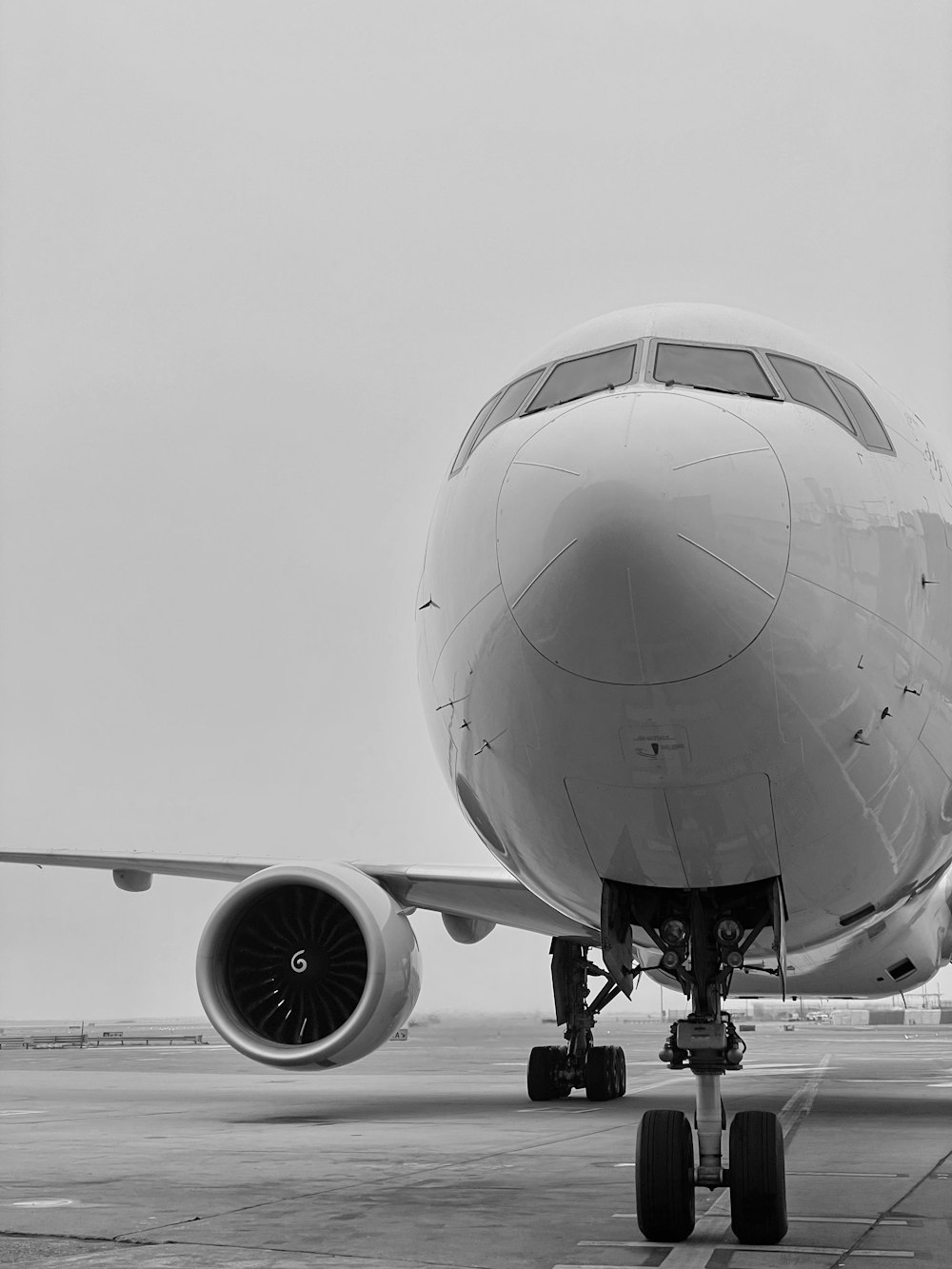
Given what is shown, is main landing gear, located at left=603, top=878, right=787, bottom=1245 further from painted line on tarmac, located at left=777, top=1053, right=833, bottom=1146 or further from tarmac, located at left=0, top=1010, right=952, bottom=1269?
painted line on tarmac, located at left=777, top=1053, right=833, bottom=1146

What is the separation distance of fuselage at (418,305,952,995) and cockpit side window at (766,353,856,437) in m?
0.02

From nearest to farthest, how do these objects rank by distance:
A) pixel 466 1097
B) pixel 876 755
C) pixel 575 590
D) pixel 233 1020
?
pixel 575 590
pixel 876 755
pixel 233 1020
pixel 466 1097

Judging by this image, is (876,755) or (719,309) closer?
(876,755)

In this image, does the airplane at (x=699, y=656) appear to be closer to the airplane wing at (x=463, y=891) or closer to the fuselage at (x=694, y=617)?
the fuselage at (x=694, y=617)

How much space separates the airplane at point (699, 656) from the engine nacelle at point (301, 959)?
12.5 feet

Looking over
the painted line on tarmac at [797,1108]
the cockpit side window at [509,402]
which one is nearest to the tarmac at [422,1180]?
the painted line on tarmac at [797,1108]

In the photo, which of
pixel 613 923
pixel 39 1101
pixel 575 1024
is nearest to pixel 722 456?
pixel 613 923

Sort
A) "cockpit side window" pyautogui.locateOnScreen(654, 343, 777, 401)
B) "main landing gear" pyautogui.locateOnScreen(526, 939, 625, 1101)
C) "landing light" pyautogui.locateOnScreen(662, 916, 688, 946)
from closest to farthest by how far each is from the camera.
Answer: "cockpit side window" pyautogui.locateOnScreen(654, 343, 777, 401), "landing light" pyautogui.locateOnScreen(662, 916, 688, 946), "main landing gear" pyautogui.locateOnScreen(526, 939, 625, 1101)

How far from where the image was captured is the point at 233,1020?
9.66m

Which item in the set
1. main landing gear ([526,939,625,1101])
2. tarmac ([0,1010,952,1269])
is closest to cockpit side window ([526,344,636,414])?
tarmac ([0,1010,952,1269])

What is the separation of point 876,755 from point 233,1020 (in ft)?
20.8

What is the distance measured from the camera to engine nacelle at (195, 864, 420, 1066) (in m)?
9.52

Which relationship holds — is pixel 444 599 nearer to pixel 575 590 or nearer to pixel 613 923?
pixel 575 590

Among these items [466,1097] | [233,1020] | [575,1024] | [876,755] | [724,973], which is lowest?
[466,1097]
